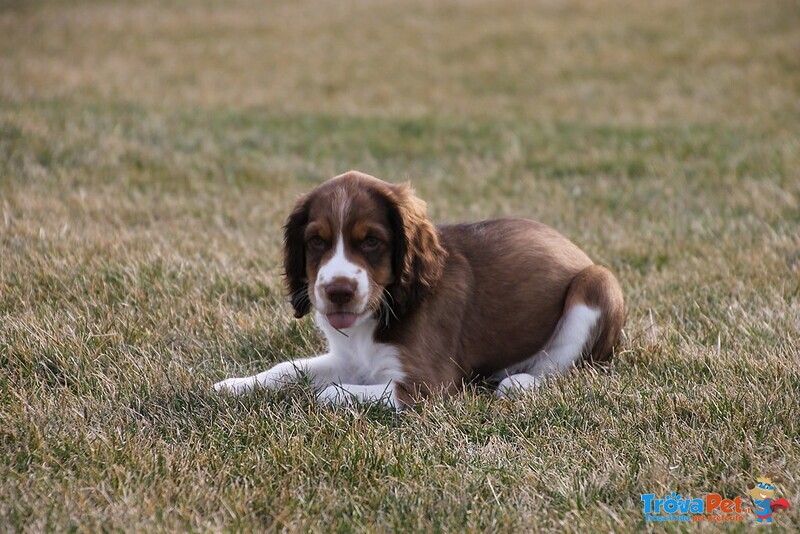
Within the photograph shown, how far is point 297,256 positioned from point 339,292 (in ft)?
1.76

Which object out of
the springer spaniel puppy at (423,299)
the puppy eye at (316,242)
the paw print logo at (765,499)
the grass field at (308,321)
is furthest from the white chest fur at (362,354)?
the paw print logo at (765,499)

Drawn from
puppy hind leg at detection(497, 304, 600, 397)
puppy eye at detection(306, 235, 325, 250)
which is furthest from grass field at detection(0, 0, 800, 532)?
puppy eye at detection(306, 235, 325, 250)

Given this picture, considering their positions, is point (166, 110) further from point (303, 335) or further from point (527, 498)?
point (527, 498)

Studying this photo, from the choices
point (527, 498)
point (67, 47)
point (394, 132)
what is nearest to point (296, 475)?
point (527, 498)

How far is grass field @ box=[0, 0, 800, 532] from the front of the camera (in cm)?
377

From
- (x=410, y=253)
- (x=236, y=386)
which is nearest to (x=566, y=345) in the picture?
(x=410, y=253)

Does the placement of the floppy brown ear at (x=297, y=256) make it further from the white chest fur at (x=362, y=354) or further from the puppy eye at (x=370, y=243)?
the puppy eye at (x=370, y=243)

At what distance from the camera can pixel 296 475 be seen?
386 cm

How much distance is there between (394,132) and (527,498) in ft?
29.1

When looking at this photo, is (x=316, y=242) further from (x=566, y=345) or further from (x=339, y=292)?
(x=566, y=345)

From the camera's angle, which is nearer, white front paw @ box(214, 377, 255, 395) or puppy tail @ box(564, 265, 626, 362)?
white front paw @ box(214, 377, 255, 395)

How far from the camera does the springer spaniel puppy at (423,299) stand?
14.7 ft

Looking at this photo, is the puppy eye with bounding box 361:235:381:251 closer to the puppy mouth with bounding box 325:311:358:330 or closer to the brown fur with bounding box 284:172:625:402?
the brown fur with bounding box 284:172:625:402

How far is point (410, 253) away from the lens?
4.61 m
